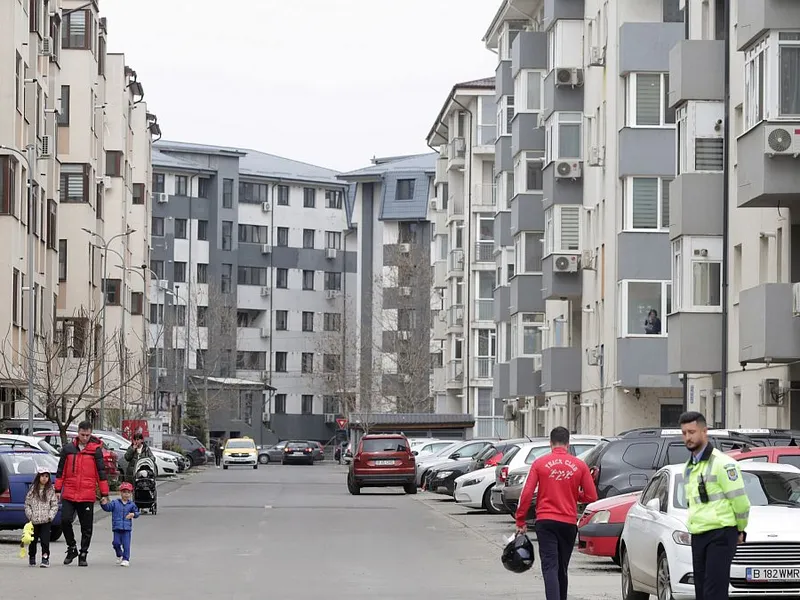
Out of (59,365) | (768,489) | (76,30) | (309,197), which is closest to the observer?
(768,489)

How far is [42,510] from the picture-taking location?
22.4 m

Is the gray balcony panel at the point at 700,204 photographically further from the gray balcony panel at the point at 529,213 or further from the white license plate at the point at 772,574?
the gray balcony panel at the point at 529,213

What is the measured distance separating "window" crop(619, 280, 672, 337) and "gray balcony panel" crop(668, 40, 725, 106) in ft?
37.5

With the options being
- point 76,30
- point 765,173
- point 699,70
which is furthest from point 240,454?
point 765,173

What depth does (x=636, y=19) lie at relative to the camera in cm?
5247

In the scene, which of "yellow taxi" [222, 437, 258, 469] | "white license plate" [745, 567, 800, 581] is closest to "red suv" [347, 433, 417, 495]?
"white license plate" [745, 567, 800, 581]

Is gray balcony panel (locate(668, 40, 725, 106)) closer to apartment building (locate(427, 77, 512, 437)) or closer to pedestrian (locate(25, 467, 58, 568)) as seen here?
pedestrian (locate(25, 467, 58, 568))

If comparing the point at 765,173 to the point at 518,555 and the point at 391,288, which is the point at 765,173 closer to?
the point at 518,555

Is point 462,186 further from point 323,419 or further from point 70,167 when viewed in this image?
point 323,419

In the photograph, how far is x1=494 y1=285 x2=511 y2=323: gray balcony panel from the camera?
2840 inches

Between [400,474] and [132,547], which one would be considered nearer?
[132,547]

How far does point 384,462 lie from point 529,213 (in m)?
18.8

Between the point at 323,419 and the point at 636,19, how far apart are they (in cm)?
8372

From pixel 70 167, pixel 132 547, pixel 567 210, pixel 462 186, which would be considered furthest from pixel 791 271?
pixel 462 186
